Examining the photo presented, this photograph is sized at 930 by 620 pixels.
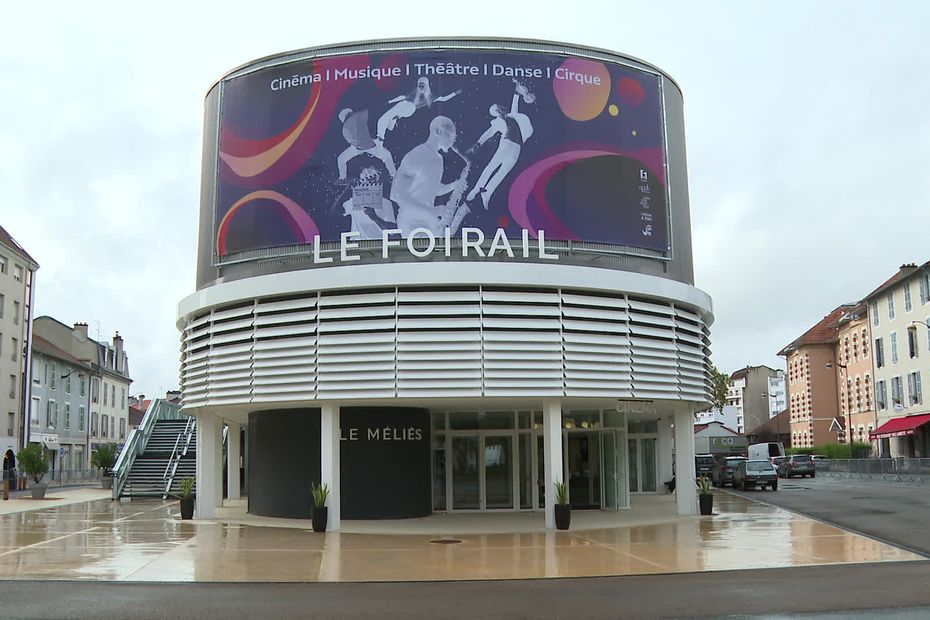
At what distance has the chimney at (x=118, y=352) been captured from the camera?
8538 cm

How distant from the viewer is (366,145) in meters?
24.1

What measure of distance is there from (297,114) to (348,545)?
11.2 metres

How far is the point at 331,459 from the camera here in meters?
22.7

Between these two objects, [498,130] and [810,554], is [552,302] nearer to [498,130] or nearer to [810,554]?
[498,130]

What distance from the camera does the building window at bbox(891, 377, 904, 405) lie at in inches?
2398

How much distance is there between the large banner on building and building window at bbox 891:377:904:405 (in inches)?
1655

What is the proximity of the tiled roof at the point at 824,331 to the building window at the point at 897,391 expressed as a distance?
17.6m

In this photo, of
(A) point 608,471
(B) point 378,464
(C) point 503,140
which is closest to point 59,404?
(B) point 378,464

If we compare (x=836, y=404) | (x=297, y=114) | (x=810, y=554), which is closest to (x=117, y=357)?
(x=836, y=404)

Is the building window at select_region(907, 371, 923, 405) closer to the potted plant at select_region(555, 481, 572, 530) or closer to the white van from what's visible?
the white van

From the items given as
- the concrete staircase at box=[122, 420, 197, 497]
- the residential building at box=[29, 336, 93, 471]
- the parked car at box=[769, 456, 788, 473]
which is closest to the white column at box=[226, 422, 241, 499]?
the concrete staircase at box=[122, 420, 197, 497]

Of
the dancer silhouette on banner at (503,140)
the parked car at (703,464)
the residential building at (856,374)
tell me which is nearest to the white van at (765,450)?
the residential building at (856,374)

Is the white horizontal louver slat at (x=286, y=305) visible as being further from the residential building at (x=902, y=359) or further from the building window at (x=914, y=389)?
the building window at (x=914, y=389)

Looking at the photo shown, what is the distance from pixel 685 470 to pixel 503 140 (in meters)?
9.79
